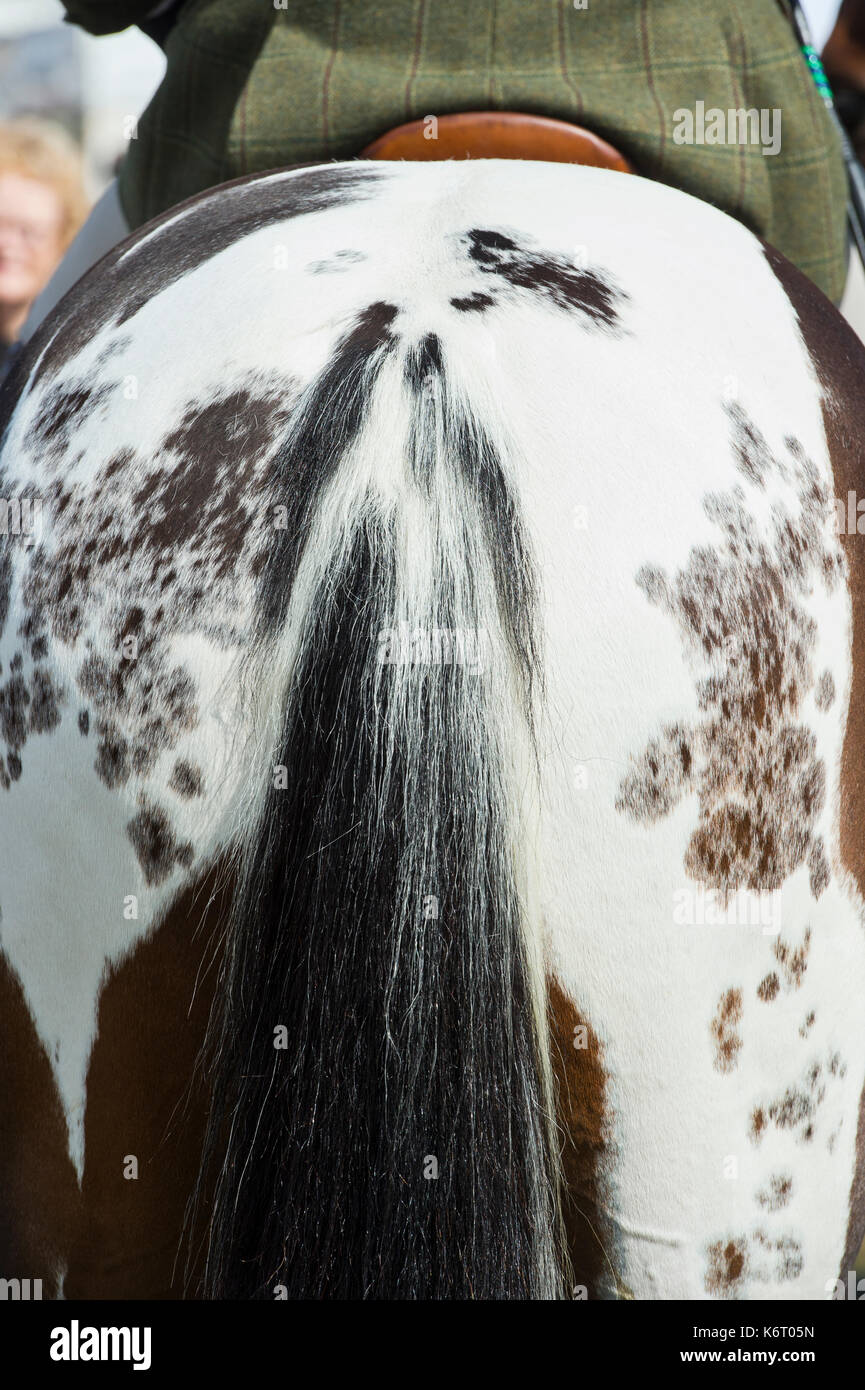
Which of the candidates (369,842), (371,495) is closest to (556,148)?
(371,495)

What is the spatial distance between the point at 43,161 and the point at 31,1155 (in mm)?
3980

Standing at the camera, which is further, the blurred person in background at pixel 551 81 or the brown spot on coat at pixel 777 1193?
the blurred person in background at pixel 551 81

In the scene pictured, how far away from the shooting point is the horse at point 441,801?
33.1 inches

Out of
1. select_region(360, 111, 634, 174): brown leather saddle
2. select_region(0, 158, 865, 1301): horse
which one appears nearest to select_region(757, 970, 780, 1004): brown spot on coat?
select_region(0, 158, 865, 1301): horse

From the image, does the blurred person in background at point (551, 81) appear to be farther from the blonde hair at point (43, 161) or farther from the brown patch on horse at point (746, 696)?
the blonde hair at point (43, 161)

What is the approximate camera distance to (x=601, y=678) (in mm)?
842

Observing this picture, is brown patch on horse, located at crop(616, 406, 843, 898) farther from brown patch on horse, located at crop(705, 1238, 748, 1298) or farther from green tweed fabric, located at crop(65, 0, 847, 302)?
green tweed fabric, located at crop(65, 0, 847, 302)

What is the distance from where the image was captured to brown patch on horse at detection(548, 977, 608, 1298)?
87cm

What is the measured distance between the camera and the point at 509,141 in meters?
1.44

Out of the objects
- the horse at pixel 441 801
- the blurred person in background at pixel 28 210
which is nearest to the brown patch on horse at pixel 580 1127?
the horse at pixel 441 801

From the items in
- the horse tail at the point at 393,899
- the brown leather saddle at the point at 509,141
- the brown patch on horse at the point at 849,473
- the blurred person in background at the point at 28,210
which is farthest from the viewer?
the blurred person in background at the point at 28,210

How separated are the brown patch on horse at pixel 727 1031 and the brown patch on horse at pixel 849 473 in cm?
17

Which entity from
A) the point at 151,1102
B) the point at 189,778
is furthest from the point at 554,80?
the point at 151,1102

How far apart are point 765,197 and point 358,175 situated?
65 cm
